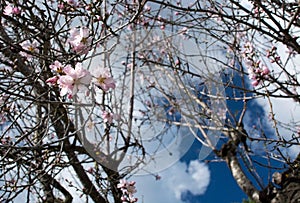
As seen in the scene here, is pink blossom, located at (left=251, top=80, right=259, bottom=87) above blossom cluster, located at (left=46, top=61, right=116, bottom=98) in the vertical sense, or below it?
above

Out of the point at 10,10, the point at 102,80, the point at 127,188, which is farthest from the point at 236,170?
the point at 102,80

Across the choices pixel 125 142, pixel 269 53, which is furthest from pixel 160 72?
pixel 269 53

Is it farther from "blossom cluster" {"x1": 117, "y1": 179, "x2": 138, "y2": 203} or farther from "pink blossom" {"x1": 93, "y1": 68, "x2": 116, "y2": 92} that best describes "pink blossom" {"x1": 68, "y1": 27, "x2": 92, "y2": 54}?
"blossom cluster" {"x1": 117, "y1": 179, "x2": 138, "y2": 203}

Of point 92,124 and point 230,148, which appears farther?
point 230,148

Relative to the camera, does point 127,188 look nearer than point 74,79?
No

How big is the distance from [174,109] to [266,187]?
2048mm

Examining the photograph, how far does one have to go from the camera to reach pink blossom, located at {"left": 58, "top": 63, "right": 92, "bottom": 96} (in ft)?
3.74

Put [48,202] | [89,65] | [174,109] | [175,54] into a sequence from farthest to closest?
[48,202] → [175,54] → [174,109] → [89,65]

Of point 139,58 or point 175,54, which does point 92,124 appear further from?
point 175,54

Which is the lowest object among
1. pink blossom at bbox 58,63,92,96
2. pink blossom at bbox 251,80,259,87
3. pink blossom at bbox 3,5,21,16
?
pink blossom at bbox 58,63,92,96

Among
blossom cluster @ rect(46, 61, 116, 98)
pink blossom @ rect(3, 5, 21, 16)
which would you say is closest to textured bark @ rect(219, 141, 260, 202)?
pink blossom @ rect(3, 5, 21, 16)

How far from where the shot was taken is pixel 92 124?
179 centimetres

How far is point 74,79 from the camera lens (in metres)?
1.15

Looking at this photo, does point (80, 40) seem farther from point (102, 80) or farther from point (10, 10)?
point (10, 10)
